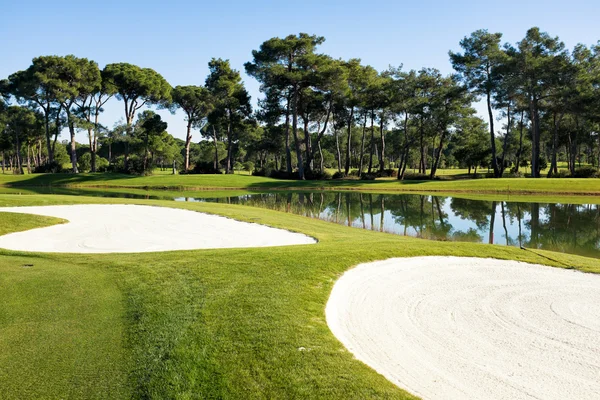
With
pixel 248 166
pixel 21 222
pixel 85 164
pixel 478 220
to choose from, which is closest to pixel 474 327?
pixel 21 222

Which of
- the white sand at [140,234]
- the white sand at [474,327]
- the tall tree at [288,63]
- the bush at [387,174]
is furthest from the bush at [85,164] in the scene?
the white sand at [474,327]

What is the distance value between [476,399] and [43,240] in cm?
1277

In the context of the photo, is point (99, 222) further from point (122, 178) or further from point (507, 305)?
point (122, 178)

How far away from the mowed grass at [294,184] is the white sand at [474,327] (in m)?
31.5

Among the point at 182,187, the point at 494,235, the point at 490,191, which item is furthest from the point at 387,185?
the point at 494,235

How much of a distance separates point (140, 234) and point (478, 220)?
16078 millimetres

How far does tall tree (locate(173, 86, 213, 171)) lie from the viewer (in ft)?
191

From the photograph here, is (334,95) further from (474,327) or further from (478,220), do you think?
(474,327)

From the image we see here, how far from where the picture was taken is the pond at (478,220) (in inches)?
630

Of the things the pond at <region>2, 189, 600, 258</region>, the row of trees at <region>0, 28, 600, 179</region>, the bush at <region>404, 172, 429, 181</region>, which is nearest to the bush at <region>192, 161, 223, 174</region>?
the row of trees at <region>0, 28, 600, 179</region>

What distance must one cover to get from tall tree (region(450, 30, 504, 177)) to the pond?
70.4 feet

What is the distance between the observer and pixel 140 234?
14.0 meters

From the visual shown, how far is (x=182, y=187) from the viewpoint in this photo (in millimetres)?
43344

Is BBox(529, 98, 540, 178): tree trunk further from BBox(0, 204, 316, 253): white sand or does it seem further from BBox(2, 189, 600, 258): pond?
BBox(0, 204, 316, 253): white sand
